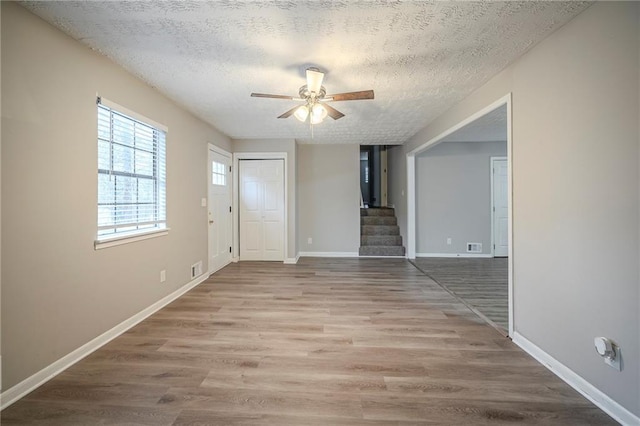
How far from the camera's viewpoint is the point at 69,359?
1922 millimetres

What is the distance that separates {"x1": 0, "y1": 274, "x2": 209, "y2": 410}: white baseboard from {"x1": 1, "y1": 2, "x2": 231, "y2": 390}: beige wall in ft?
0.13

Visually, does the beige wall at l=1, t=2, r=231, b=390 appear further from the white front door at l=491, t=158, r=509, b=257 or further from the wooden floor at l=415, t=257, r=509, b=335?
the white front door at l=491, t=158, r=509, b=257

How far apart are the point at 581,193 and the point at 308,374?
2.10 m

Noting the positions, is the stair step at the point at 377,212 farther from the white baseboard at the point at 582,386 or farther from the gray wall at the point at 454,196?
the white baseboard at the point at 582,386

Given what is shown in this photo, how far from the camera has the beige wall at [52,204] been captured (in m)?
1.57

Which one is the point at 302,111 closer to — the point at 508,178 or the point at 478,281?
the point at 508,178

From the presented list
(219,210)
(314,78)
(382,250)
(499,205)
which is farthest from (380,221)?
(314,78)

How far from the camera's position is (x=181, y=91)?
288 cm

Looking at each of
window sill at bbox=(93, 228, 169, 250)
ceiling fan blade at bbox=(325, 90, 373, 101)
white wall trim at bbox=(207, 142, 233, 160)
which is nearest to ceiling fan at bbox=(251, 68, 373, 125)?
ceiling fan blade at bbox=(325, 90, 373, 101)

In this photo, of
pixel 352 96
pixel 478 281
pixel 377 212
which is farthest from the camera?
pixel 377 212

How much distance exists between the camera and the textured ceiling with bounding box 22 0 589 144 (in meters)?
1.65

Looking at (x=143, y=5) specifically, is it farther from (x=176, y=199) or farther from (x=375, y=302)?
(x=375, y=302)

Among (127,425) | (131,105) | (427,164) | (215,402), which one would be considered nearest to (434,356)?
(215,402)

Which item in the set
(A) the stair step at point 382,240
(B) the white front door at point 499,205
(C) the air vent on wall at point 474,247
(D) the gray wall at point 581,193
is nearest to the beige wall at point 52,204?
(D) the gray wall at point 581,193
